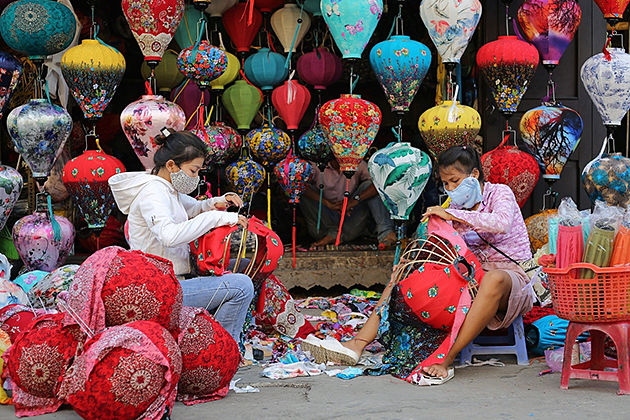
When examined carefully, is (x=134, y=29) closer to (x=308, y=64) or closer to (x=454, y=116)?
(x=308, y=64)

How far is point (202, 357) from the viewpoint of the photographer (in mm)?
3012

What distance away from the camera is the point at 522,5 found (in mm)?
5176

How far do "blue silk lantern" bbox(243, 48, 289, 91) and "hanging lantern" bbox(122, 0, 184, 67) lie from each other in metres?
0.78

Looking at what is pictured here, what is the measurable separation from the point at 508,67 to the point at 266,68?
1.55 m

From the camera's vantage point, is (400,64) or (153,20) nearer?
(153,20)

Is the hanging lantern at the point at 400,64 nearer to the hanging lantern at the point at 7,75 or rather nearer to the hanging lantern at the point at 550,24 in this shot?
the hanging lantern at the point at 550,24

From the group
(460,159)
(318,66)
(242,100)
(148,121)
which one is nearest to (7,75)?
(148,121)

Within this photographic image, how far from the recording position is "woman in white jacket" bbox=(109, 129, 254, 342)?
3.41 metres

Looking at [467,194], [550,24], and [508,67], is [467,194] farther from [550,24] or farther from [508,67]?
[550,24]

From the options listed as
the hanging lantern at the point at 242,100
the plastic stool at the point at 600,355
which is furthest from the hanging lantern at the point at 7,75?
the plastic stool at the point at 600,355

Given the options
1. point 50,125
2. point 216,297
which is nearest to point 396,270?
point 216,297

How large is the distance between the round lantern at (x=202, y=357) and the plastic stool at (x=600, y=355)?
4.27 feet

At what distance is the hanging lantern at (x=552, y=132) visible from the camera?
506 centimetres

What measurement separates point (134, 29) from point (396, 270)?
219 centimetres
